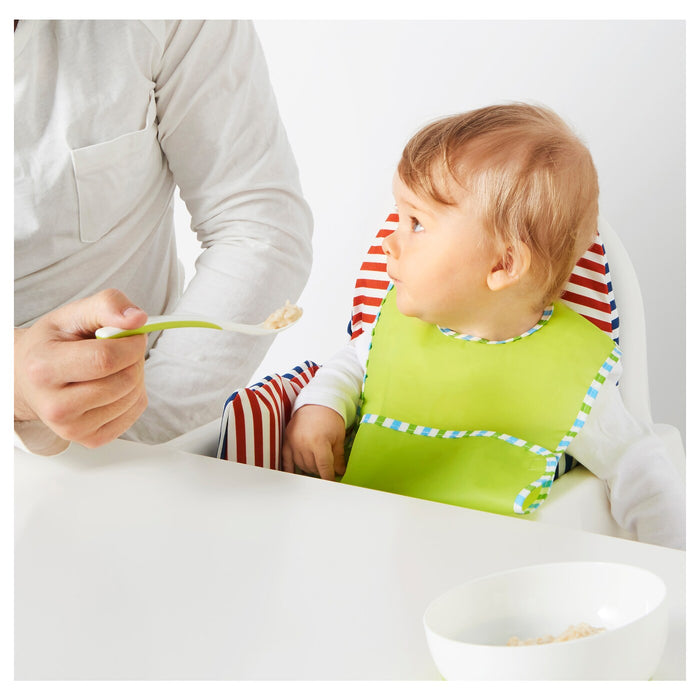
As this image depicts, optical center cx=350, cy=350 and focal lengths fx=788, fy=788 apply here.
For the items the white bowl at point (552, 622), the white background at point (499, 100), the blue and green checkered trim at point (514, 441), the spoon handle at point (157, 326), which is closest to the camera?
the white bowl at point (552, 622)

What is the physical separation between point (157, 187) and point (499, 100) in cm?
84

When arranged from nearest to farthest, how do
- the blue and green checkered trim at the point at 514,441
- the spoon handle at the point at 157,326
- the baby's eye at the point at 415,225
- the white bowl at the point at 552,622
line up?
the white bowl at the point at 552,622 → the spoon handle at the point at 157,326 → the blue and green checkered trim at the point at 514,441 → the baby's eye at the point at 415,225

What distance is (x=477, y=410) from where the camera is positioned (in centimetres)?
92

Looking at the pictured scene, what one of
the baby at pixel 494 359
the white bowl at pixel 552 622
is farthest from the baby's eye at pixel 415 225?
the white bowl at pixel 552 622

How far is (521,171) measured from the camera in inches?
32.9

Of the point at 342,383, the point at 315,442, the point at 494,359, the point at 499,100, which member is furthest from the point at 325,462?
the point at 499,100

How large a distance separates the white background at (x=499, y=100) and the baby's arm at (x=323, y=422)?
1.85ft

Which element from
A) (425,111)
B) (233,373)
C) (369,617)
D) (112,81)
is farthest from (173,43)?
(425,111)

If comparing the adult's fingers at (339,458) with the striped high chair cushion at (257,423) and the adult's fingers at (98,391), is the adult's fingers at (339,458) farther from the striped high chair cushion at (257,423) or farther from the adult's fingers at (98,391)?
the adult's fingers at (98,391)

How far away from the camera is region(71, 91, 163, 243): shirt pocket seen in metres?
0.90

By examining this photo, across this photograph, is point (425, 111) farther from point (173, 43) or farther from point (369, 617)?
point (369, 617)

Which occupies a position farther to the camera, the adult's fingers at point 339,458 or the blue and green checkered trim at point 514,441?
the adult's fingers at point 339,458

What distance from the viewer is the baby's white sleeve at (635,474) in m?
0.85

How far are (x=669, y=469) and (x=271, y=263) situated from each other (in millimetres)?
534
